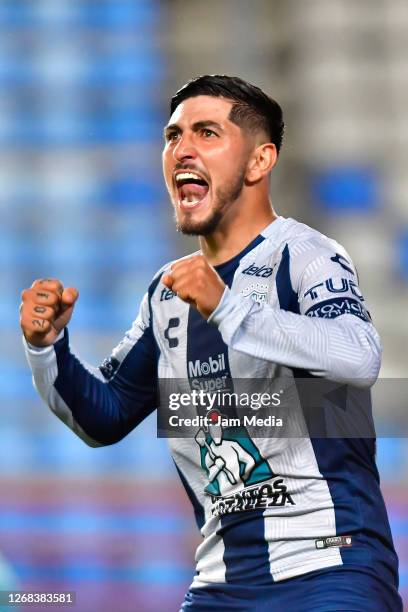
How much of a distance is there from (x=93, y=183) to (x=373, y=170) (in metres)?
1.58

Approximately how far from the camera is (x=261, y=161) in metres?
2.81

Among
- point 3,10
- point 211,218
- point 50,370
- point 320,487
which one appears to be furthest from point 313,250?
point 3,10

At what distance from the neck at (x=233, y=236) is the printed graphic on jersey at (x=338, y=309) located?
0.48 meters

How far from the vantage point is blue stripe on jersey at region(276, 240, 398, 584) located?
7.68ft

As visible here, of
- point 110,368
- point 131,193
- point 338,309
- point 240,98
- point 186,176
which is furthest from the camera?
point 131,193

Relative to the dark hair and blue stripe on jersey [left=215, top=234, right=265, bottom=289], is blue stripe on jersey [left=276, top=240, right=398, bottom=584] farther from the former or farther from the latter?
the dark hair

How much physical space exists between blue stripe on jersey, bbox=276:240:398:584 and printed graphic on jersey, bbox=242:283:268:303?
9 centimetres

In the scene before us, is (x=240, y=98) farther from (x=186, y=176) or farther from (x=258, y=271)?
(x=258, y=271)

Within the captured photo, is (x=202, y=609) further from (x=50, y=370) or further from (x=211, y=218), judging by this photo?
(x=211, y=218)

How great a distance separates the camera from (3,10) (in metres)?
6.91

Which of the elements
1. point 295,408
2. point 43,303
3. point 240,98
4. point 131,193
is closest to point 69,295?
point 43,303

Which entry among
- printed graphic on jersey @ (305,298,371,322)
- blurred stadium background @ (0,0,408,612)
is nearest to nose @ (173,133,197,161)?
printed graphic on jersey @ (305,298,371,322)

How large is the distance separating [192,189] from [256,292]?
327 mm

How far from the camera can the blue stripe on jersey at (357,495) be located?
2.34 m
